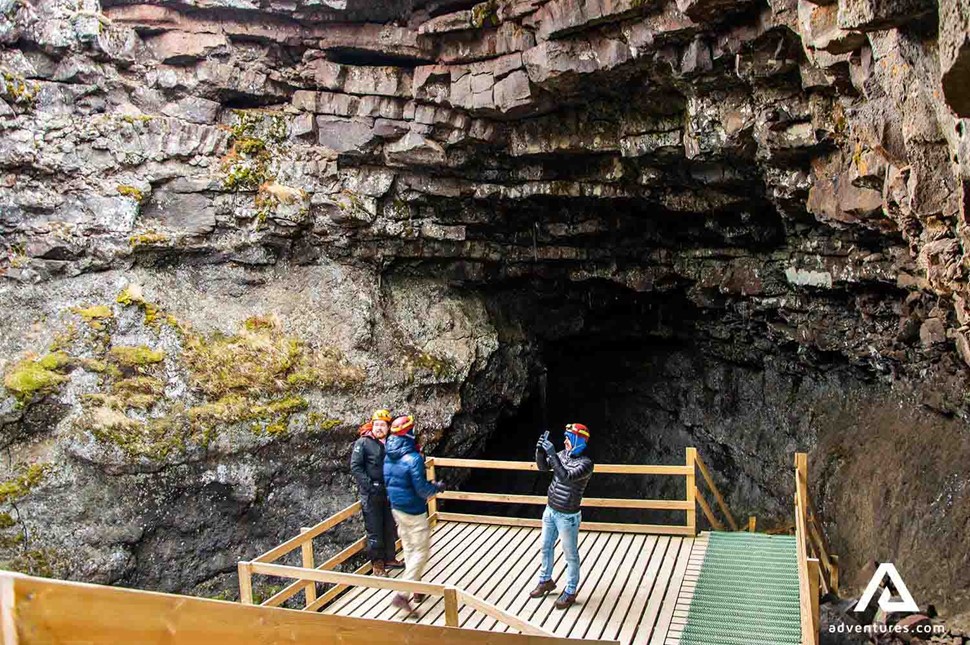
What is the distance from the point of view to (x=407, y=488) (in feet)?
24.4

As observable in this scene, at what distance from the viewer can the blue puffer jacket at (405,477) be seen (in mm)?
7324

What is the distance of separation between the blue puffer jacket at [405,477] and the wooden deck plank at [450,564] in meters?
1.07

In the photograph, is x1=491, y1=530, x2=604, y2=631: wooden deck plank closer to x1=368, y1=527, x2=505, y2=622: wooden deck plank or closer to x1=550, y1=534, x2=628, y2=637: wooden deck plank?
x1=550, y1=534, x2=628, y2=637: wooden deck plank

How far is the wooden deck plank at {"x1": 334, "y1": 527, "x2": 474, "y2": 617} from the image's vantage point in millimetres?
7507

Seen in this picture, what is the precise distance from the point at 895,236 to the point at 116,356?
1103cm

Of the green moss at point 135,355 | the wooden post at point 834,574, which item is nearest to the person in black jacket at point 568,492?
the wooden post at point 834,574

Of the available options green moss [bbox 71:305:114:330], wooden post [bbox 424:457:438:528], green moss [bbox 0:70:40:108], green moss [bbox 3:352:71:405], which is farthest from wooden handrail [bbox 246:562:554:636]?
green moss [bbox 0:70:40:108]

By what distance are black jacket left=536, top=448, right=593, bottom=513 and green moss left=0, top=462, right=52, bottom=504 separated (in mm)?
7167

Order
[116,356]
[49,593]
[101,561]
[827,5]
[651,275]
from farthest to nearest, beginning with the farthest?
[651,275]
[116,356]
[101,561]
[827,5]
[49,593]

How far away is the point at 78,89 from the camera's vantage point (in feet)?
36.2

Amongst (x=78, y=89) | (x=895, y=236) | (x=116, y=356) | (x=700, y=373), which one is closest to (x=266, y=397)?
(x=116, y=356)

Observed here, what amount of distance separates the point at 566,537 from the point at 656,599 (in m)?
1.32

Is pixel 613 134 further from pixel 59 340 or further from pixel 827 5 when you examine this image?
pixel 59 340

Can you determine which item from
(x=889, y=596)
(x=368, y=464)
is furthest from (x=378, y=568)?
(x=889, y=596)
